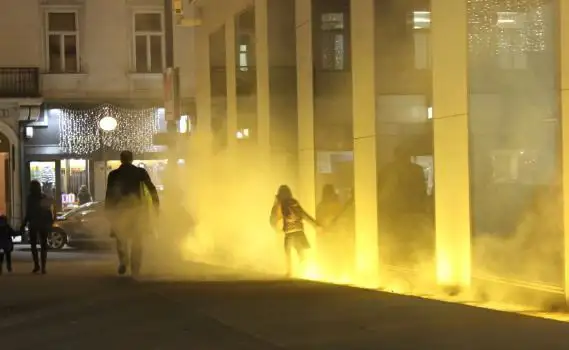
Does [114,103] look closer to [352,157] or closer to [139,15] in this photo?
[139,15]

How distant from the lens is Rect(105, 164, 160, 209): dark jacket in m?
14.2

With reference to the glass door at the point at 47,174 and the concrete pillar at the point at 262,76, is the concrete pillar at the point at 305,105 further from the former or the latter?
the glass door at the point at 47,174

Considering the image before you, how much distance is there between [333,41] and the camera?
15297 mm

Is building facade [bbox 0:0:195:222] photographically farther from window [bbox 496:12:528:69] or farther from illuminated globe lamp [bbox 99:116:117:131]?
window [bbox 496:12:528:69]

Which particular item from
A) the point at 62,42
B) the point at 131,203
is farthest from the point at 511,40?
the point at 62,42

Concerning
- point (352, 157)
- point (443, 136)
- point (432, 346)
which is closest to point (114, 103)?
point (352, 157)


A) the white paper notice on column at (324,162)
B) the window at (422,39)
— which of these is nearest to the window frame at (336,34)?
the white paper notice on column at (324,162)

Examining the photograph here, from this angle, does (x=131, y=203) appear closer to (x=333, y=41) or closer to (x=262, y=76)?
(x=333, y=41)

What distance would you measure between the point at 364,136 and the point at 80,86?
2063 centimetres

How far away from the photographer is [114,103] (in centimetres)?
3319

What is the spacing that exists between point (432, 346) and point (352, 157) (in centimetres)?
677

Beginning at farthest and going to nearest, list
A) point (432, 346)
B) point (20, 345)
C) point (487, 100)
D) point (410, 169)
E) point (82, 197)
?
point (82, 197) → point (410, 169) → point (487, 100) → point (20, 345) → point (432, 346)

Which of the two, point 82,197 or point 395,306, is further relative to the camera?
point 82,197

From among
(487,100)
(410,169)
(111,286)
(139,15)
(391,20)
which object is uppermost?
(139,15)
